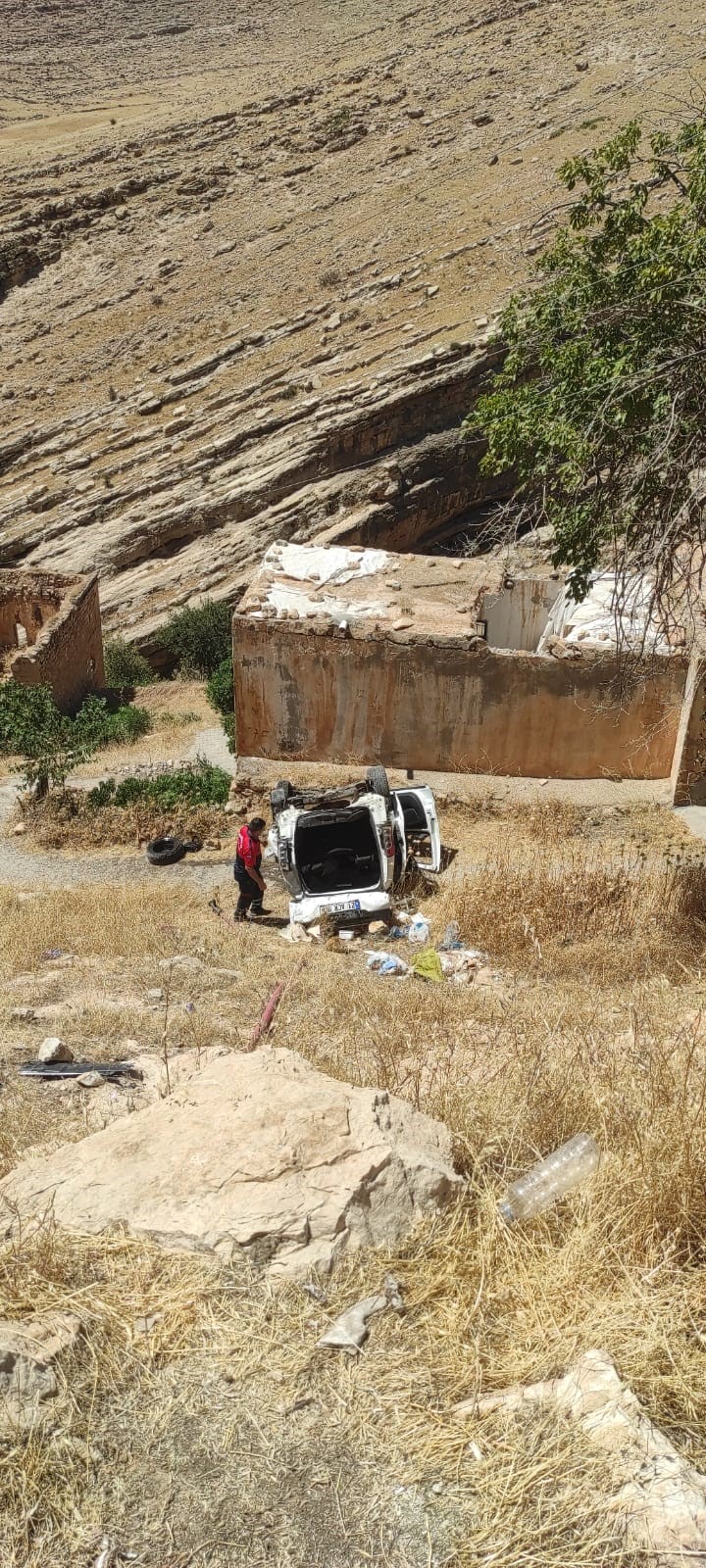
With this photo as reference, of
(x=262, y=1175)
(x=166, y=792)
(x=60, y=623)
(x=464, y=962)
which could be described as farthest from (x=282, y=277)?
(x=262, y=1175)

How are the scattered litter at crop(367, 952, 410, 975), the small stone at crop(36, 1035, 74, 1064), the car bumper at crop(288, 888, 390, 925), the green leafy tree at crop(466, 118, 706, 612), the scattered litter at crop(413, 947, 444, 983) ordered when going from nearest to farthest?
the small stone at crop(36, 1035, 74, 1064) < the green leafy tree at crop(466, 118, 706, 612) < the scattered litter at crop(413, 947, 444, 983) < the scattered litter at crop(367, 952, 410, 975) < the car bumper at crop(288, 888, 390, 925)

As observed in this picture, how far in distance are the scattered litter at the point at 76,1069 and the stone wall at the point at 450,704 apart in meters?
7.75

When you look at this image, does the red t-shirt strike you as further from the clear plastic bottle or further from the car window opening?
the clear plastic bottle

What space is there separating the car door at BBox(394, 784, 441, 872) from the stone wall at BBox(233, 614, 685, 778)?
2.00 metres

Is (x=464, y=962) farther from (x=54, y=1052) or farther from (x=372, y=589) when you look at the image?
(x=372, y=589)

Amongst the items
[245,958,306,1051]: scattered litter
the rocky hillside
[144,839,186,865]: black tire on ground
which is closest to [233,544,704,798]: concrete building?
[144,839,186,865]: black tire on ground

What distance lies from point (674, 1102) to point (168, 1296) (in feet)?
6.04

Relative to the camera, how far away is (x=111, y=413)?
28250 millimetres

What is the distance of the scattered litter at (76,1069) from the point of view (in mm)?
4758

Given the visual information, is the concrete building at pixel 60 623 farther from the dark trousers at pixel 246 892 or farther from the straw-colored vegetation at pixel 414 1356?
the straw-colored vegetation at pixel 414 1356

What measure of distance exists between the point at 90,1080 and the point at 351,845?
5447 mm

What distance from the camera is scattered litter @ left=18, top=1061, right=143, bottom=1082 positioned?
476 centimetres

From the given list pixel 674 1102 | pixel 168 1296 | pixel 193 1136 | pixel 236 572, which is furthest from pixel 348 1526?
pixel 236 572

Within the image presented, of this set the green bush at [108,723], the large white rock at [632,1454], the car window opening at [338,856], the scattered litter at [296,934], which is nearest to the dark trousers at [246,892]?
the car window opening at [338,856]
